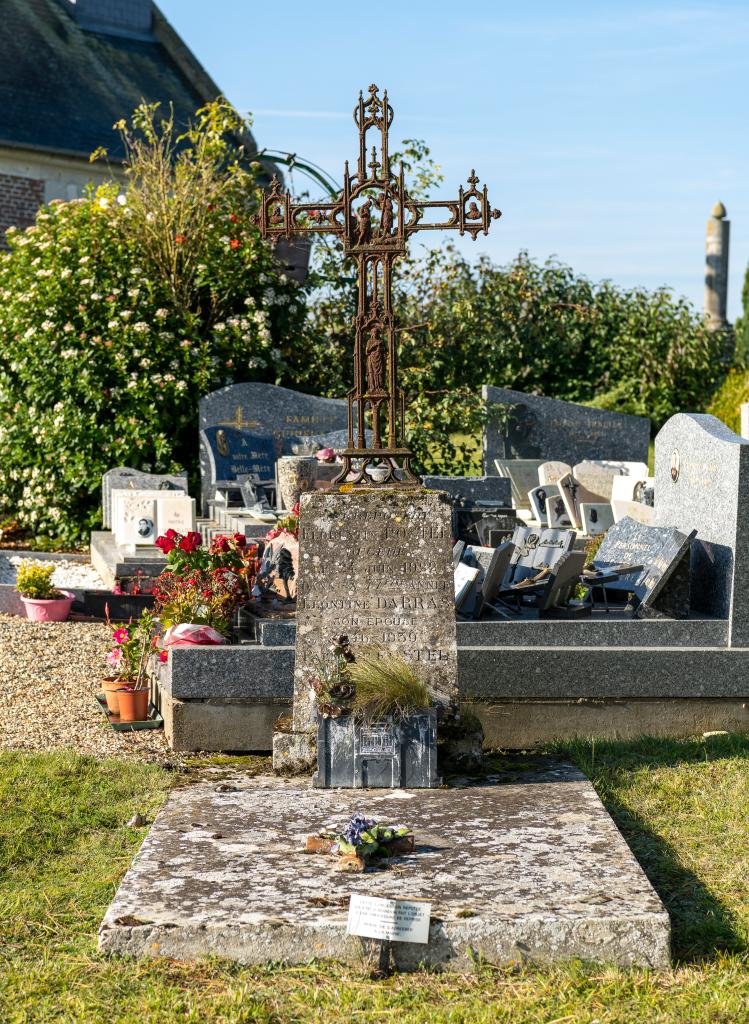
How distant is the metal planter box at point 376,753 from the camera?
4863mm

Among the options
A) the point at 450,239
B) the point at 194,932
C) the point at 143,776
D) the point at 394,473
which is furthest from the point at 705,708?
the point at 450,239

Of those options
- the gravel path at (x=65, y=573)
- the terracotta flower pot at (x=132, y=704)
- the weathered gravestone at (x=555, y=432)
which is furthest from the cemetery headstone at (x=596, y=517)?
the terracotta flower pot at (x=132, y=704)

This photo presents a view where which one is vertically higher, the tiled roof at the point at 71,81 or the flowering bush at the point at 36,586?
the tiled roof at the point at 71,81

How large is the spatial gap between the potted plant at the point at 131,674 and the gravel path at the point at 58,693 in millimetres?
Result: 151

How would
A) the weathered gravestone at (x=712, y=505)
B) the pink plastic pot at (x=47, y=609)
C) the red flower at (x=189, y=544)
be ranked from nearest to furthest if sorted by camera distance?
the weathered gravestone at (x=712, y=505), the red flower at (x=189, y=544), the pink plastic pot at (x=47, y=609)

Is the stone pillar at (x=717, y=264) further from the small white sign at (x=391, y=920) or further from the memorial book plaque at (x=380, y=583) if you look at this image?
the small white sign at (x=391, y=920)

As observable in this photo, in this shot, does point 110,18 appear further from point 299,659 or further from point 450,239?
point 299,659

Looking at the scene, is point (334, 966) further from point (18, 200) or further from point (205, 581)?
point (18, 200)

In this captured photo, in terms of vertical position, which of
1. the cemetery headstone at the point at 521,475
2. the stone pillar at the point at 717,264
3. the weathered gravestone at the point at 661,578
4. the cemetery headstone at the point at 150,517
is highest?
the stone pillar at the point at 717,264

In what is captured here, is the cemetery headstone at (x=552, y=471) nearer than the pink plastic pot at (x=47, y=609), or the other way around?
the pink plastic pot at (x=47, y=609)

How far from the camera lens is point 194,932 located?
11.6ft

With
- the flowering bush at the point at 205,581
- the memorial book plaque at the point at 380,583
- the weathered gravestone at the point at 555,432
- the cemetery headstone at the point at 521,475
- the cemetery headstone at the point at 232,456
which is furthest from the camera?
the weathered gravestone at the point at 555,432

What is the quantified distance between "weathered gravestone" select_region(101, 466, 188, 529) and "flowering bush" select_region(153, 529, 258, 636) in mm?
4675

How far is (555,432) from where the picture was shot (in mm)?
13805
